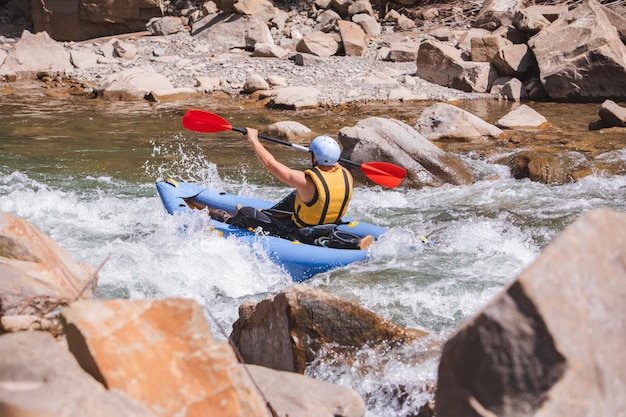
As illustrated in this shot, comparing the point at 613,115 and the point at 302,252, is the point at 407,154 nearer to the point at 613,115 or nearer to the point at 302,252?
the point at 302,252

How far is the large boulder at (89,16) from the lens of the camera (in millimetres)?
14133

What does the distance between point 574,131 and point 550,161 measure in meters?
2.07

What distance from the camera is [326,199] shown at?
15.7ft

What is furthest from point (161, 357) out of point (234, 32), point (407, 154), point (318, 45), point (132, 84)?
point (234, 32)

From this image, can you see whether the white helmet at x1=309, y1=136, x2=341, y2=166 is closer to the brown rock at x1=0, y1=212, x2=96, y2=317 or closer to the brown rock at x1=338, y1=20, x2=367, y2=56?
the brown rock at x1=0, y1=212, x2=96, y2=317

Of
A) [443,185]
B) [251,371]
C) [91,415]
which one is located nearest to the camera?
[91,415]

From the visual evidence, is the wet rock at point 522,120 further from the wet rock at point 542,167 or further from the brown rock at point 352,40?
the brown rock at point 352,40

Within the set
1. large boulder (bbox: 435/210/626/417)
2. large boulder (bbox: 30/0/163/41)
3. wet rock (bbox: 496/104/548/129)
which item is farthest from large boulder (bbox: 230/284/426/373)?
large boulder (bbox: 30/0/163/41)

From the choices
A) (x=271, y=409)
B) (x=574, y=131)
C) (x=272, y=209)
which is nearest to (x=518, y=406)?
(x=271, y=409)

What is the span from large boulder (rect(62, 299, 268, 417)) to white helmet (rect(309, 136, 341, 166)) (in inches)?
101

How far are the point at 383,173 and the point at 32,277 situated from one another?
3548mm

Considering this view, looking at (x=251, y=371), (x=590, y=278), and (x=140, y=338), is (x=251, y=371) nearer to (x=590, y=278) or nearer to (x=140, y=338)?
(x=140, y=338)

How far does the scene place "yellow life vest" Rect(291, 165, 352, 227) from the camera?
473cm

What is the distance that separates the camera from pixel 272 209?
5324 millimetres
